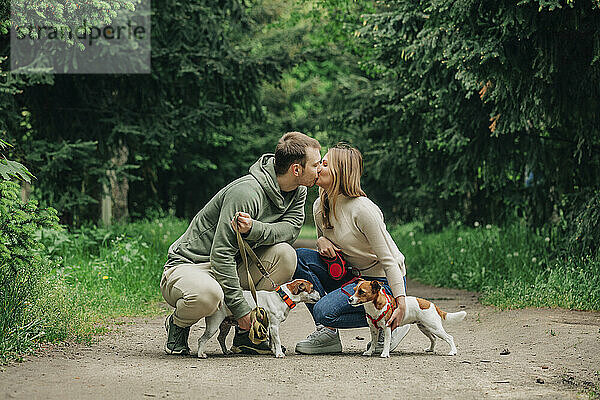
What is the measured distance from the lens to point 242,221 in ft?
17.0

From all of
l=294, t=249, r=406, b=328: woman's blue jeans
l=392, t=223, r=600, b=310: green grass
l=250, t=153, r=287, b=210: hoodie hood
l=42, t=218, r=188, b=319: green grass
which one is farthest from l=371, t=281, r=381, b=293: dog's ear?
l=392, t=223, r=600, b=310: green grass

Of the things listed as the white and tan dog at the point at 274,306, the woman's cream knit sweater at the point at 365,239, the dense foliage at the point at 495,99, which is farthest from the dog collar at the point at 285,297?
the dense foliage at the point at 495,99

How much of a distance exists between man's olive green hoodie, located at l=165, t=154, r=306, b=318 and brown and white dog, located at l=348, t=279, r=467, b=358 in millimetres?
745

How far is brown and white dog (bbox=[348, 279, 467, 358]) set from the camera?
5.32 meters

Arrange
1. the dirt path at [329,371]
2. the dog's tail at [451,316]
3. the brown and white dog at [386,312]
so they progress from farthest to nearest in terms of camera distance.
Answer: the dog's tail at [451,316], the brown and white dog at [386,312], the dirt path at [329,371]

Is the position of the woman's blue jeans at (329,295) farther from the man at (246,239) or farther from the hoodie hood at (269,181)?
the hoodie hood at (269,181)

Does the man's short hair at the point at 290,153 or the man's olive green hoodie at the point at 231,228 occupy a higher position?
the man's short hair at the point at 290,153

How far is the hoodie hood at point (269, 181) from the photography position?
542 cm

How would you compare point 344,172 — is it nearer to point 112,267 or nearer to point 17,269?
point 17,269

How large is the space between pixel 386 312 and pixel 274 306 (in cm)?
82

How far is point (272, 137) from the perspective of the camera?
26.0 metres

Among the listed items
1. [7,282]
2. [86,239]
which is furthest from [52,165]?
[7,282]

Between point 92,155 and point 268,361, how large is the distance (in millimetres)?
8248

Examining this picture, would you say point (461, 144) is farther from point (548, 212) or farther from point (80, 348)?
point (80, 348)
